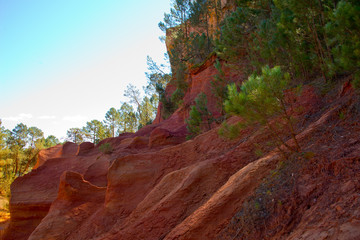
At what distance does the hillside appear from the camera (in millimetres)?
3932

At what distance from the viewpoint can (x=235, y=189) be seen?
18.5 feet

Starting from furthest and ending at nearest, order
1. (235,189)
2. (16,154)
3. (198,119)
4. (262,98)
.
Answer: (16,154) → (198,119) → (235,189) → (262,98)

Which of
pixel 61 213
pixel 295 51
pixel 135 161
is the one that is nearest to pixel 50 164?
pixel 61 213

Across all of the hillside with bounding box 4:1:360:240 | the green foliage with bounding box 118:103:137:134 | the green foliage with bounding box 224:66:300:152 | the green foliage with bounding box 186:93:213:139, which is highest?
the green foliage with bounding box 118:103:137:134

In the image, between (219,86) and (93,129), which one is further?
(93,129)

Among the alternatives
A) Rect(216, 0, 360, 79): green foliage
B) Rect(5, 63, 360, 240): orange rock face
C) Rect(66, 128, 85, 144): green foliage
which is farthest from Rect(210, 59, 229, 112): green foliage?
Rect(66, 128, 85, 144): green foliage

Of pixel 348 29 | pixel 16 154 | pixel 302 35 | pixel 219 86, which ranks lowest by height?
pixel 348 29

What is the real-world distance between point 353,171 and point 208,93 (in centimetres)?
1701

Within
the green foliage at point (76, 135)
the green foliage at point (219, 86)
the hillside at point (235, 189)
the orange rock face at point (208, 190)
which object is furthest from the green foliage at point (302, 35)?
the green foliage at point (76, 135)

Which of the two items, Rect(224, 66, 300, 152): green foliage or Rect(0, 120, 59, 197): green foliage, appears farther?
Rect(0, 120, 59, 197): green foliage

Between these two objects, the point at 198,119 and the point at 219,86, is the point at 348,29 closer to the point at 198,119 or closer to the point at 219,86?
the point at 198,119

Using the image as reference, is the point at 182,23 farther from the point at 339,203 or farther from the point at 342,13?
the point at 339,203

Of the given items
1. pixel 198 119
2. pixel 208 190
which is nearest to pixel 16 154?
pixel 198 119

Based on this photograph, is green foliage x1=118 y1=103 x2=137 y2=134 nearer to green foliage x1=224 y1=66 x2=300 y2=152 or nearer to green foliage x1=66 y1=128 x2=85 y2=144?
green foliage x1=66 y1=128 x2=85 y2=144
